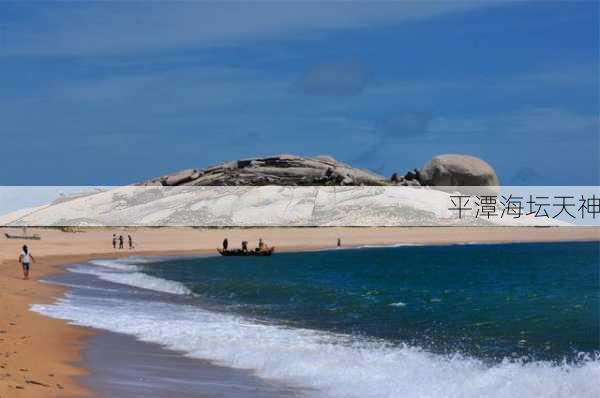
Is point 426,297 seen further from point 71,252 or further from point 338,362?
point 71,252

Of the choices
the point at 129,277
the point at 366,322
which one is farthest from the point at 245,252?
the point at 366,322

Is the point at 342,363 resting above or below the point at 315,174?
below

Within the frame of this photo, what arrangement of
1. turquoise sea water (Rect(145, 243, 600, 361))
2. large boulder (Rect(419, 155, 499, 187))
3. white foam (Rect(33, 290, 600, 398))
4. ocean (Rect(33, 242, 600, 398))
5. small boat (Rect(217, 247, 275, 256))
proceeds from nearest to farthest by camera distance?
white foam (Rect(33, 290, 600, 398)) < ocean (Rect(33, 242, 600, 398)) < turquoise sea water (Rect(145, 243, 600, 361)) < small boat (Rect(217, 247, 275, 256)) < large boulder (Rect(419, 155, 499, 187))

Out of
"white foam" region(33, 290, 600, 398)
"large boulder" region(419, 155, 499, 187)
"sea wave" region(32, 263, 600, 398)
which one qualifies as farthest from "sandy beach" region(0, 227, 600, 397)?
"large boulder" region(419, 155, 499, 187)

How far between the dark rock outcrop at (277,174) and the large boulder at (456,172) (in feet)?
13.2

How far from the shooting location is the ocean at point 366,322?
11852 mm

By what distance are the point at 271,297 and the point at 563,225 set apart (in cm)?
6170

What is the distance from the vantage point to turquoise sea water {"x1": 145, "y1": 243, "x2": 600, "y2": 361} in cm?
1659

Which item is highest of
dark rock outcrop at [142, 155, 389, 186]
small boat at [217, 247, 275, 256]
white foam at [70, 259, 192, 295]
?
dark rock outcrop at [142, 155, 389, 186]

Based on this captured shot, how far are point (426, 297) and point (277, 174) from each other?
46.0 meters

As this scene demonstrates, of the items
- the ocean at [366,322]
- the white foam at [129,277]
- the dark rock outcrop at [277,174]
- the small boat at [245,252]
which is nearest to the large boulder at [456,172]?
the dark rock outcrop at [277,174]

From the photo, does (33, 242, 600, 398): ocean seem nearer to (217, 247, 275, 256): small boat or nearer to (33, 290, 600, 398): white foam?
(33, 290, 600, 398): white foam

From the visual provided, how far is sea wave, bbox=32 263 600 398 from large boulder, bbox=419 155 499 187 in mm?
56132

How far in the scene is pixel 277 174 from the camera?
70.4 metres
